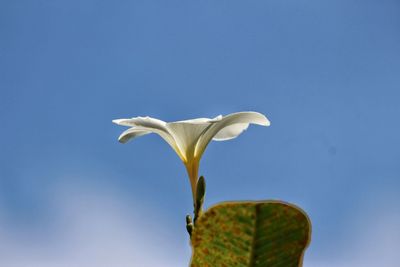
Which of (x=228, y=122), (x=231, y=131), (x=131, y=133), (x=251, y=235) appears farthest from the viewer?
(x=231, y=131)

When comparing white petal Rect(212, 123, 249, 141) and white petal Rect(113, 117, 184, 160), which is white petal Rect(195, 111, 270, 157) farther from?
white petal Rect(212, 123, 249, 141)

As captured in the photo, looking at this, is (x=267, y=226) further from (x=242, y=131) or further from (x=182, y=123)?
(x=242, y=131)

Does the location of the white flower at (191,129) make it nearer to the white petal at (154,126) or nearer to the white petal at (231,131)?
the white petal at (154,126)

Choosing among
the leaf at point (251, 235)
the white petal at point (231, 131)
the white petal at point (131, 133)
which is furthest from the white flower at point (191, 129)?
the leaf at point (251, 235)

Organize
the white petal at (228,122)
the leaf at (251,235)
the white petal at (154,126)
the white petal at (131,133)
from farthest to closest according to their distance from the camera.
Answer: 1. the white petal at (131,133)
2. the white petal at (154,126)
3. the white petal at (228,122)
4. the leaf at (251,235)

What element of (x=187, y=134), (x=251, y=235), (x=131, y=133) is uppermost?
(x=131, y=133)

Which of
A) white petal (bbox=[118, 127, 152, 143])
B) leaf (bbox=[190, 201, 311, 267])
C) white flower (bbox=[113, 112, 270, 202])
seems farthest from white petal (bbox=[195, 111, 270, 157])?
leaf (bbox=[190, 201, 311, 267])

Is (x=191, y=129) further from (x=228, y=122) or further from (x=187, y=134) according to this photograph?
(x=228, y=122)

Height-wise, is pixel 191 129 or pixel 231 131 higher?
pixel 231 131

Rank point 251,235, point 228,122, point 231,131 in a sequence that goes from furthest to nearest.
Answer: point 231,131
point 228,122
point 251,235

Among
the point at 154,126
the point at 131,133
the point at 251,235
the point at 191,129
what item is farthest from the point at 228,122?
the point at 251,235
